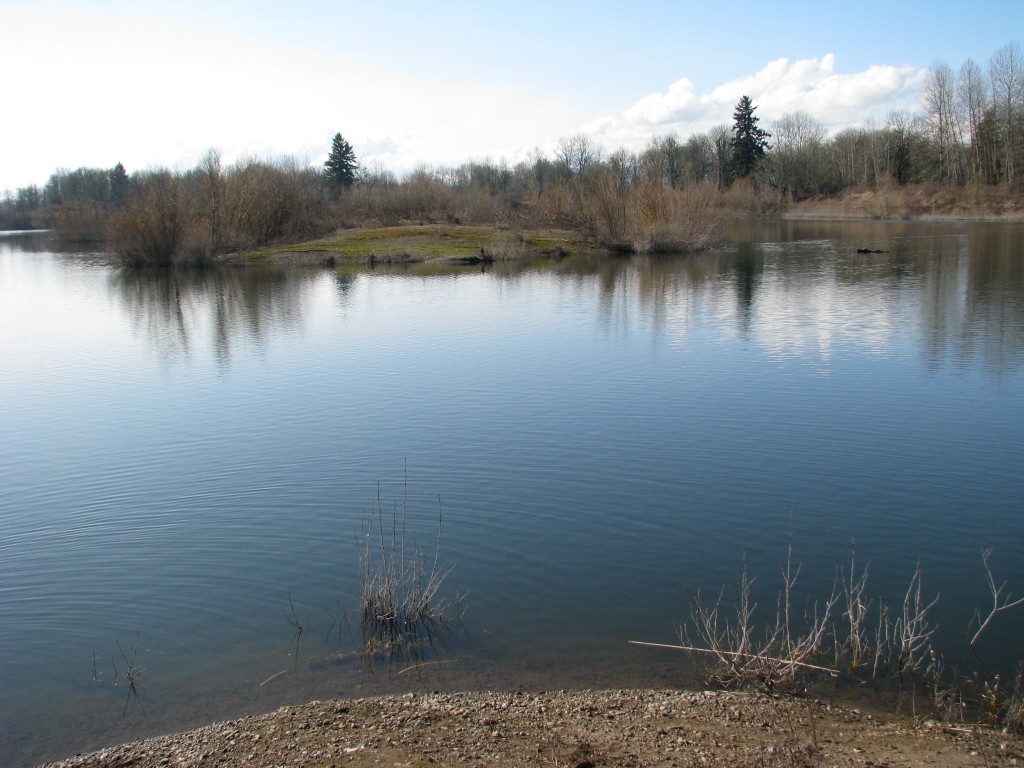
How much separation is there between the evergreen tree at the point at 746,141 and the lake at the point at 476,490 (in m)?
71.4

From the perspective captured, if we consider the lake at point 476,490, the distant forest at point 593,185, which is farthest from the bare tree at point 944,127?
the lake at point 476,490

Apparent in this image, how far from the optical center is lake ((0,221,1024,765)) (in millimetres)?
7457

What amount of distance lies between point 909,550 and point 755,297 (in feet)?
71.4

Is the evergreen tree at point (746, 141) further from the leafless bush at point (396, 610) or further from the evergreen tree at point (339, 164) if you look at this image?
the leafless bush at point (396, 610)

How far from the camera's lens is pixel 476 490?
1166 cm

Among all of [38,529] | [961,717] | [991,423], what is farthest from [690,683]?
[991,423]

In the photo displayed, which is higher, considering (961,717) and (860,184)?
(860,184)

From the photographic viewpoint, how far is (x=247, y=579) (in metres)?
9.27

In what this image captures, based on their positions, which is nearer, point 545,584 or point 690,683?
point 690,683

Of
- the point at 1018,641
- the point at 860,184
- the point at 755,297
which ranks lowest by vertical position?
the point at 1018,641

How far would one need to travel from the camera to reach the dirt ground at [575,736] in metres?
5.43

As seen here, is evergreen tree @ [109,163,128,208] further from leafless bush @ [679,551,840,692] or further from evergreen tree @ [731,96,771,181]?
leafless bush @ [679,551,840,692]

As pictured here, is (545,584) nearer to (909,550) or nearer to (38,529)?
(909,550)

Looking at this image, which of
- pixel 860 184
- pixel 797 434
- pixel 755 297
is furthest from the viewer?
pixel 860 184
